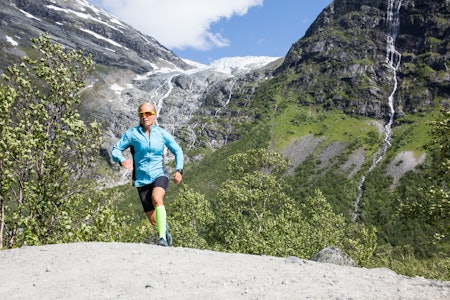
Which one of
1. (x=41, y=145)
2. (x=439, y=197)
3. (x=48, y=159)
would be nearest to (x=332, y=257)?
(x=439, y=197)

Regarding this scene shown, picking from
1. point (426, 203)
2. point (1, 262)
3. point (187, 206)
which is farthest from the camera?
point (187, 206)

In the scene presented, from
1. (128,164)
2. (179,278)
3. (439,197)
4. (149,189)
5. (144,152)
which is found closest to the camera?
(179,278)

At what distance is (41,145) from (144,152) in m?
5.78

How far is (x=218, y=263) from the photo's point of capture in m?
9.00

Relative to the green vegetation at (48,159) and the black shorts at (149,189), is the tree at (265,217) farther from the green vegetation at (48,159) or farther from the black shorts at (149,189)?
the black shorts at (149,189)

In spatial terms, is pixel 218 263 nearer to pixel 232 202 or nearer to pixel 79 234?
pixel 79 234

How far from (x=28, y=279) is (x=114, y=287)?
84.9 inches

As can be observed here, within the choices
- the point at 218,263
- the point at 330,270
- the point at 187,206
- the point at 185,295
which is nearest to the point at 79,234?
the point at 218,263

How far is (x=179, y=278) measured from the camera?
7.71m

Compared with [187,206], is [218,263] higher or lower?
higher

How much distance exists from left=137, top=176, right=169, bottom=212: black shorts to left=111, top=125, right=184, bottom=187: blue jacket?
0.40ft

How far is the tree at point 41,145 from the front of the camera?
12664 millimetres

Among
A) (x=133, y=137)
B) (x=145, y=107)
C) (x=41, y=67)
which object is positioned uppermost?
(x=41, y=67)

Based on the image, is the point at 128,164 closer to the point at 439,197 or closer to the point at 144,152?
the point at 144,152
